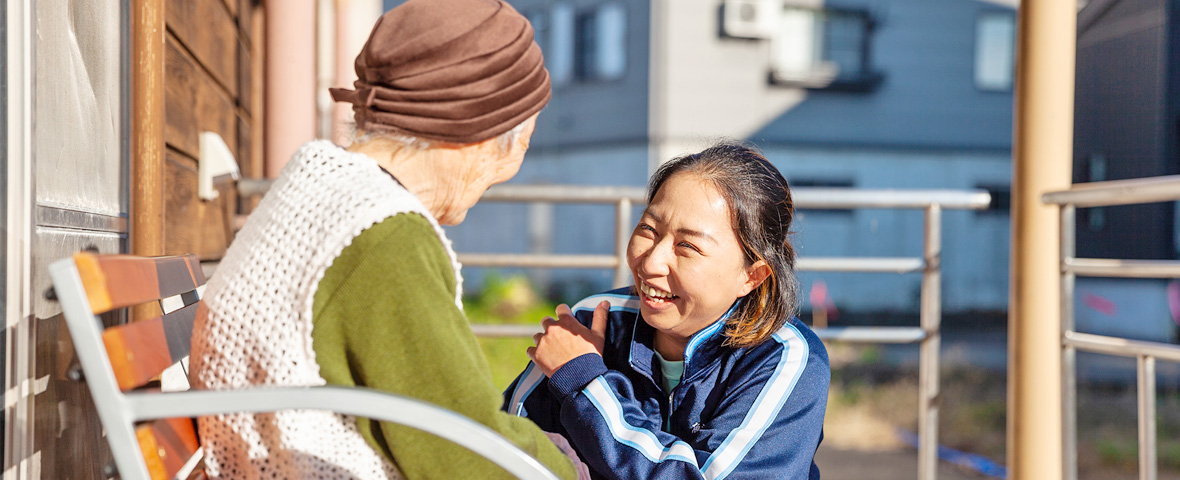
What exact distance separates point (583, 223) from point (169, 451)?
1077cm

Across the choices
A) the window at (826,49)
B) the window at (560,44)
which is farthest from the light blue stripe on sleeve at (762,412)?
the window at (560,44)

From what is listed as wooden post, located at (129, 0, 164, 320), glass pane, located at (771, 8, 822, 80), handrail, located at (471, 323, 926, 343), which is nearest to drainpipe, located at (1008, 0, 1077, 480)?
handrail, located at (471, 323, 926, 343)

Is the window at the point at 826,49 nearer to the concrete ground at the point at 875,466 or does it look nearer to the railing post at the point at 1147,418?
the concrete ground at the point at 875,466

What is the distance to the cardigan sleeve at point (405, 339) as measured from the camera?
0.88m

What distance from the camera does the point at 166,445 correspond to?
0.94m

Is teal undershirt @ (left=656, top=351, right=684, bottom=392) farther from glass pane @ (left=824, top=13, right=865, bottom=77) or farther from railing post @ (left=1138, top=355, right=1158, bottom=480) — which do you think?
glass pane @ (left=824, top=13, right=865, bottom=77)

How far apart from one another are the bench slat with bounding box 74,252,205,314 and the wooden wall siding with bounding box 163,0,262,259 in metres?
0.86

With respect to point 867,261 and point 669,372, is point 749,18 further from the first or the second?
point 669,372

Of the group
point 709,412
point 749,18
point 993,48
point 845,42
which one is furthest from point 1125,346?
point 993,48

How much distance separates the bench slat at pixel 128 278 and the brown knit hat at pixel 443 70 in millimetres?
304

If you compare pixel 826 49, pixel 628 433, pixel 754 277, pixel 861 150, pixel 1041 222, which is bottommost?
pixel 628 433

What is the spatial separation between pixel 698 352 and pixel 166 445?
795mm

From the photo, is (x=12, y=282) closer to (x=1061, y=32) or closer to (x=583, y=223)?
(x=1061, y=32)

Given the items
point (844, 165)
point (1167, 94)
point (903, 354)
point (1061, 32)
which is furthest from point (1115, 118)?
point (1061, 32)
